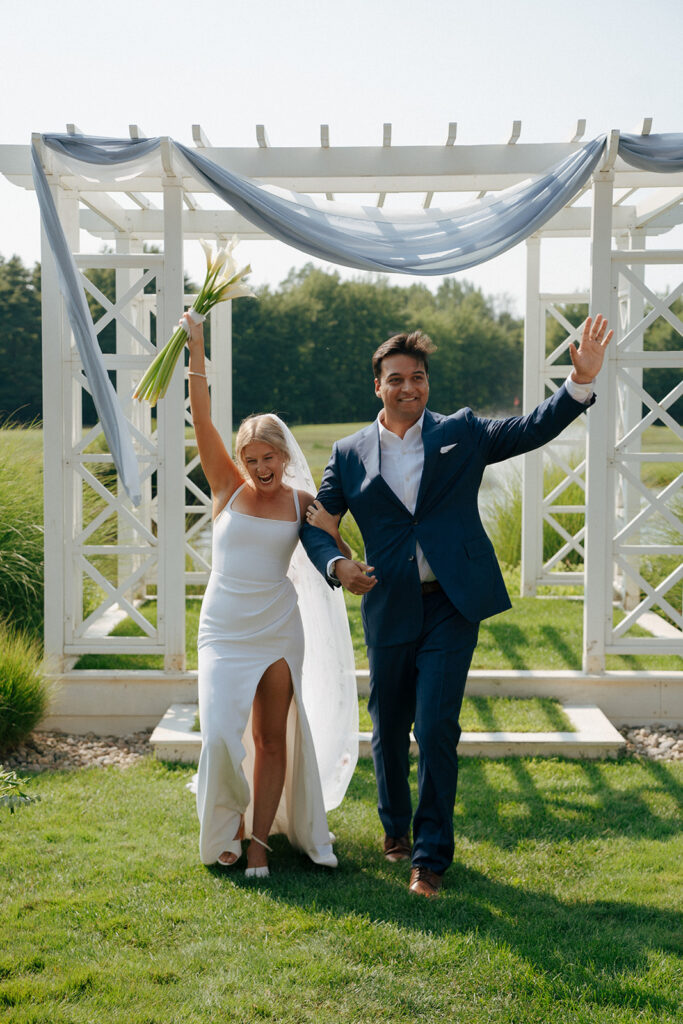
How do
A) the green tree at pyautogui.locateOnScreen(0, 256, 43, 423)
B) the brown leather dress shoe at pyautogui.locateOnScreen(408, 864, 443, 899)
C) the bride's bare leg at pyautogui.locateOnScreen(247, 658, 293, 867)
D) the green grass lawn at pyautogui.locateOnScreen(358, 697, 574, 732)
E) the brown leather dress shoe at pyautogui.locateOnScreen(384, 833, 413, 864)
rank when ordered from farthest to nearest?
the green tree at pyautogui.locateOnScreen(0, 256, 43, 423), the green grass lawn at pyautogui.locateOnScreen(358, 697, 574, 732), the brown leather dress shoe at pyautogui.locateOnScreen(384, 833, 413, 864), the bride's bare leg at pyautogui.locateOnScreen(247, 658, 293, 867), the brown leather dress shoe at pyautogui.locateOnScreen(408, 864, 443, 899)

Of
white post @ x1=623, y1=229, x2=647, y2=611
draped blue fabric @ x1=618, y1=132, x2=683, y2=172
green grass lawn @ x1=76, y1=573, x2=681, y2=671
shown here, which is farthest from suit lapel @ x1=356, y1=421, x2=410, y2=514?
white post @ x1=623, y1=229, x2=647, y2=611

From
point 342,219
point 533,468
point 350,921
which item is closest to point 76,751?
point 350,921

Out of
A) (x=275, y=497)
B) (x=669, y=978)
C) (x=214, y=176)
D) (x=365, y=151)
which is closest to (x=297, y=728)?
(x=275, y=497)

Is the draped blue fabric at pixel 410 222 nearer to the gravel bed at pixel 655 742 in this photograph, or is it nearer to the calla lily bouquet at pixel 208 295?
the calla lily bouquet at pixel 208 295

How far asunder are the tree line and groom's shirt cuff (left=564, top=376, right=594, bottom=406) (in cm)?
2405

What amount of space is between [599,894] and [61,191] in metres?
4.70

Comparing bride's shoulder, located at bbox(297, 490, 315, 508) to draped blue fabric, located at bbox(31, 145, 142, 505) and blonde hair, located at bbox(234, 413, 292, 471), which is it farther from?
draped blue fabric, located at bbox(31, 145, 142, 505)

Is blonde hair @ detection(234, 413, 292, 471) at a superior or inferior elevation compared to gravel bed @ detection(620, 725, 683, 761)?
superior

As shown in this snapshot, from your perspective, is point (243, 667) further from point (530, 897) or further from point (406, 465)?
point (530, 897)

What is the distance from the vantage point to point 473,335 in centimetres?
3478

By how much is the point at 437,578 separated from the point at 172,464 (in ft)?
8.49

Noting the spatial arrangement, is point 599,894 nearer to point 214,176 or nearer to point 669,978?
point 669,978

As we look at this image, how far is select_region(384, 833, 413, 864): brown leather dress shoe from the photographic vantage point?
153 inches

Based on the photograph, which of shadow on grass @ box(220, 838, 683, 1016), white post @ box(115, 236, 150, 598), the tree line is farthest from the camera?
the tree line
